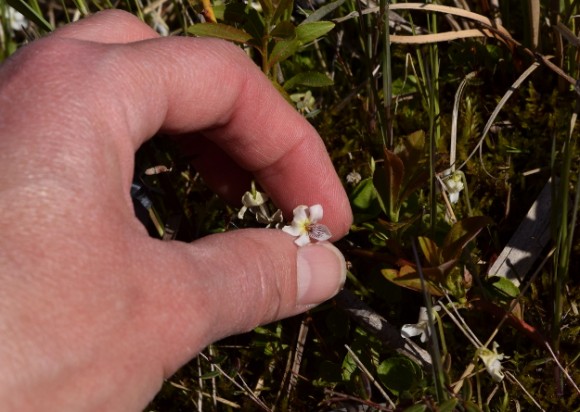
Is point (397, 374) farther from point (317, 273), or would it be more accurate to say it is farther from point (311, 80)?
point (311, 80)

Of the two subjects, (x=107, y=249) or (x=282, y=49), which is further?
(x=282, y=49)

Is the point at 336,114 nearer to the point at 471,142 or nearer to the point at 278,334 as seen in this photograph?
the point at 471,142

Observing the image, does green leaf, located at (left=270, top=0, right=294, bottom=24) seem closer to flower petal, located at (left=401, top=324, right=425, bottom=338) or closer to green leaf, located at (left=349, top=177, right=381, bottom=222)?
green leaf, located at (left=349, top=177, right=381, bottom=222)

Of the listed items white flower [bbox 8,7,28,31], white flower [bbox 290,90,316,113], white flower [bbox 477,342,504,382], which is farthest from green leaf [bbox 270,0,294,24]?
white flower [bbox 8,7,28,31]

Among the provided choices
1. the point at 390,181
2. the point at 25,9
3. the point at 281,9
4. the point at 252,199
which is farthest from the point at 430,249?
the point at 25,9

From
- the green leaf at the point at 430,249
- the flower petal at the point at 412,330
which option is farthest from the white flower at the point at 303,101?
the flower petal at the point at 412,330

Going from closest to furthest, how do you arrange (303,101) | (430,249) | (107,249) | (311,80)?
(107,249)
(430,249)
(311,80)
(303,101)
